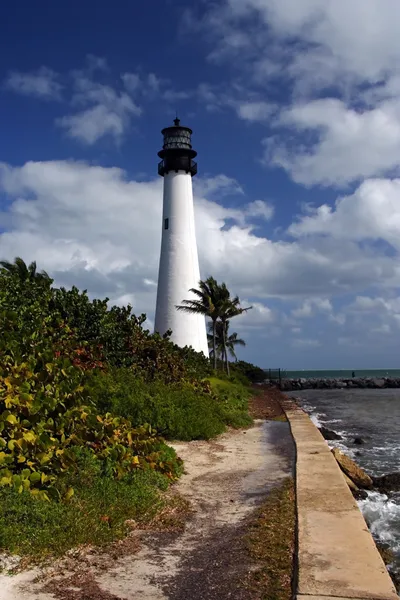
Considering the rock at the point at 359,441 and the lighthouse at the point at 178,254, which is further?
the lighthouse at the point at 178,254

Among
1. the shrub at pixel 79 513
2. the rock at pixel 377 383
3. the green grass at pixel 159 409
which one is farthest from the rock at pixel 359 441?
the rock at pixel 377 383

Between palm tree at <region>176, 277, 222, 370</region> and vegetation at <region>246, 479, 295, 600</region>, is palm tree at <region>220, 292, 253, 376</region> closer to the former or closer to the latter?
palm tree at <region>176, 277, 222, 370</region>

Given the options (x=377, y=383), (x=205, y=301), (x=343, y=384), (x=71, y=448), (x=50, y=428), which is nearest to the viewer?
(x=50, y=428)

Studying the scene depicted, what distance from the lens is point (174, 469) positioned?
795 cm

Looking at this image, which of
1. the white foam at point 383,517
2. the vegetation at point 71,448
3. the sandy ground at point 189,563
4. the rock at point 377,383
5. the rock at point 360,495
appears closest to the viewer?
the sandy ground at point 189,563

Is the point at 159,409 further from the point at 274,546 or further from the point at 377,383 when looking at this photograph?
the point at 377,383

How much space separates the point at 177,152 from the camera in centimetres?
3444

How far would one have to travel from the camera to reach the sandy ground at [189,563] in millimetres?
4148

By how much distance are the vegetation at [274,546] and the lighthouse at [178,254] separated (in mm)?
26653

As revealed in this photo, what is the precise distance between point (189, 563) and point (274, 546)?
83 centimetres

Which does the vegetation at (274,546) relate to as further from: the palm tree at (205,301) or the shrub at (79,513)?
the palm tree at (205,301)

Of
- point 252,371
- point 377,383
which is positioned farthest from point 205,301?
point 377,383

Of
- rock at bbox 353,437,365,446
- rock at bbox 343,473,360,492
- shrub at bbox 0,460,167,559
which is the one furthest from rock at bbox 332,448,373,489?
rock at bbox 353,437,365,446

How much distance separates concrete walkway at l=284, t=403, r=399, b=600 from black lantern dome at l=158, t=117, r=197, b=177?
2868cm
